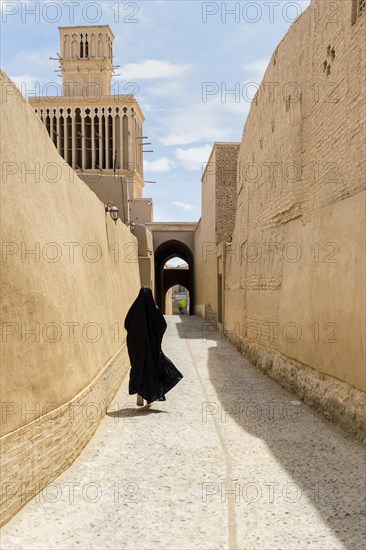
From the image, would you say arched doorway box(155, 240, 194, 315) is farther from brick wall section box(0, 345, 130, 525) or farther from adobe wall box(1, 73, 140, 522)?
brick wall section box(0, 345, 130, 525)

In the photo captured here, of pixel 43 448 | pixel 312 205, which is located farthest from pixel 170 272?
pixel 43 448

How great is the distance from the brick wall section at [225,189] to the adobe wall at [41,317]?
1217cm

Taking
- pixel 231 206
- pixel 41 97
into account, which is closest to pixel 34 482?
pixel 231 206

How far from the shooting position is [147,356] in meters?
6.78

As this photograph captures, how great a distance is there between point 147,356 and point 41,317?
2934mm

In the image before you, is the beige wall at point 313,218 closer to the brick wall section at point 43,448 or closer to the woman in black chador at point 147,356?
the woman in black chador at point 147,356

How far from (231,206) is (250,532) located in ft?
51.1

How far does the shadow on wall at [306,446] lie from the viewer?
3.67 m

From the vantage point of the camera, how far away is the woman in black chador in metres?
6.72

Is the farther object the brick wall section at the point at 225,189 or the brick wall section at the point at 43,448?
the brick wall section at the point at 225,189

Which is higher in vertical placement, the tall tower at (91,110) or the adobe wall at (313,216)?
the tall tower at (91,110)

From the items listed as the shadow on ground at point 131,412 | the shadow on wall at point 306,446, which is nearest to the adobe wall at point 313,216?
the shadow on wall at point 306,446

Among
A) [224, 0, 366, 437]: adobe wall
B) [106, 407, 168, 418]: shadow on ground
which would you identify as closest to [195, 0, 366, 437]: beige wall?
[224, 0, 366, 437]: adobe wall

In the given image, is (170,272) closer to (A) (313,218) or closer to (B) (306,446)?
(A) (313,218)
